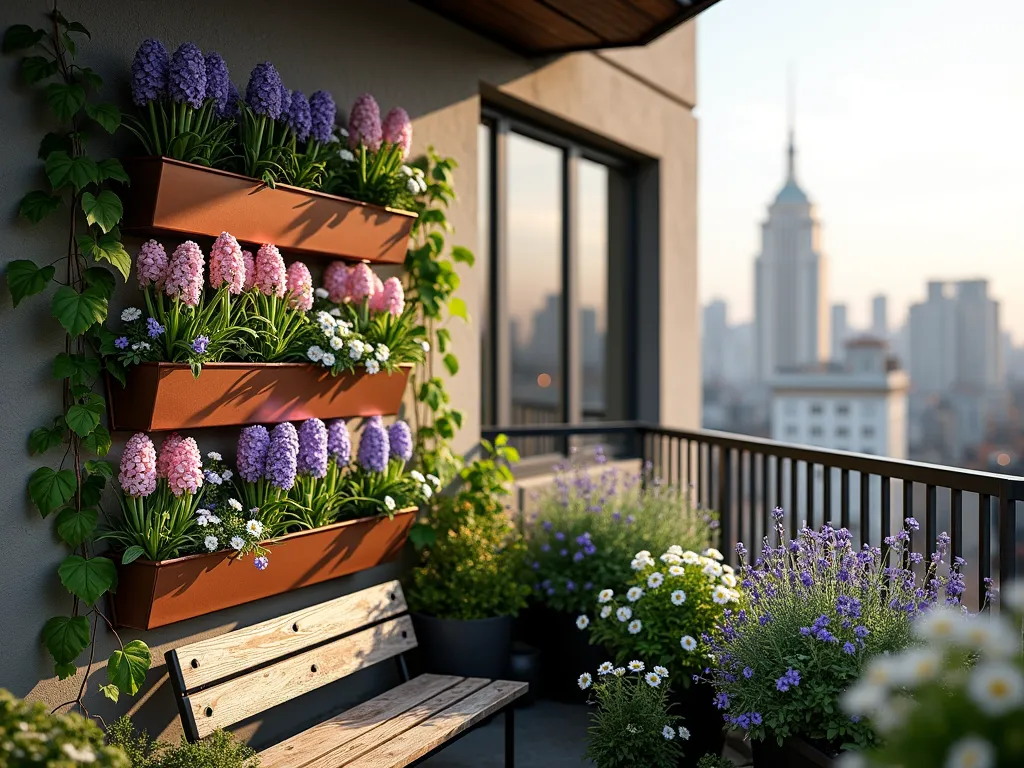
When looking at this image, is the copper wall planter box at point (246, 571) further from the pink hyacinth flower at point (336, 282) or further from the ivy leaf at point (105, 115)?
the ivy leaf at point (105, 115)

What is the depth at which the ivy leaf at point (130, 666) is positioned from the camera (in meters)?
2.37

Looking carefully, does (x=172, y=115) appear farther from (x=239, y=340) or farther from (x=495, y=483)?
(x=495, y=483)

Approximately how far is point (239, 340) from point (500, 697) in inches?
56.3

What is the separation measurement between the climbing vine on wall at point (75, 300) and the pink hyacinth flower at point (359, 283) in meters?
0.90

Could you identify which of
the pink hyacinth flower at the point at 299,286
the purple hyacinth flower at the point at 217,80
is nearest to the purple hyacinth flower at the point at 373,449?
the pink hyacinth flower at the point at 299,286

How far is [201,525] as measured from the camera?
257cm

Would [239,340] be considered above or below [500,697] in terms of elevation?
above

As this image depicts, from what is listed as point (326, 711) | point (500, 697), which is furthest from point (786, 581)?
point (326, 711)

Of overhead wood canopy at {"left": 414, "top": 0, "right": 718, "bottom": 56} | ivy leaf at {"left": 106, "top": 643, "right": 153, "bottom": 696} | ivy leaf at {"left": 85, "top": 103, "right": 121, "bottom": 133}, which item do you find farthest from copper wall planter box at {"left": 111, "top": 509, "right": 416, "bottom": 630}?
overhead wood canopy at {"left": 414, "top": 0, "right": 718, "bottom": 56}

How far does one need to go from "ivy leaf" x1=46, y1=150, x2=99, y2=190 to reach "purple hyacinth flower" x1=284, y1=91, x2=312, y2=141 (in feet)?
2.48

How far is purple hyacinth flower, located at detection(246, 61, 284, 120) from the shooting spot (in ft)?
9.09

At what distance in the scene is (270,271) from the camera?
2775mm

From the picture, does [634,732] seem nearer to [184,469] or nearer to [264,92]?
[184,469]

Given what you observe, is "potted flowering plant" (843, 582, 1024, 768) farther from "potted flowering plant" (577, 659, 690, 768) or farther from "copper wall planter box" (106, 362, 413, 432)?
"copper wall planter box" (106, 362, 413, 432)
